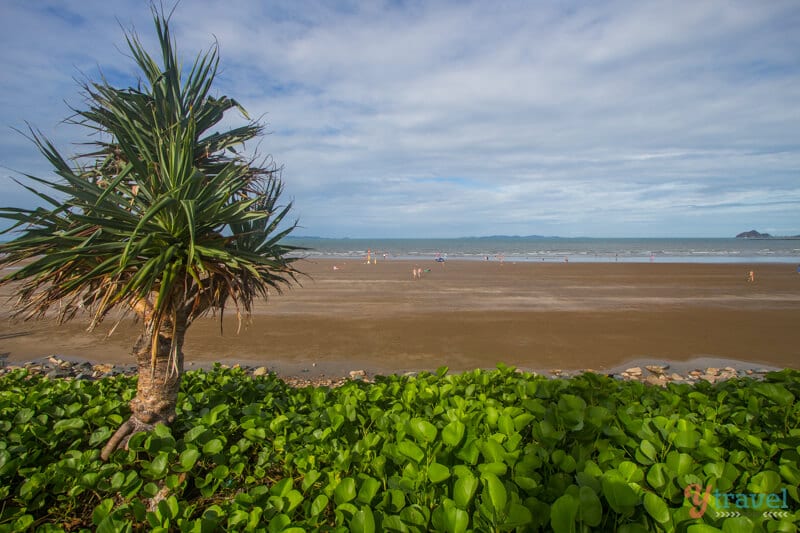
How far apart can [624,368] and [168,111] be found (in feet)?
31.6

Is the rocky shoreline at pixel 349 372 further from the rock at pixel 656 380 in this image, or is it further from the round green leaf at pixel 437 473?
the round green leaf at pixel 437 473

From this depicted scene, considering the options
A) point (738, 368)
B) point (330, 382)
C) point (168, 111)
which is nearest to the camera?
point (168, 111)

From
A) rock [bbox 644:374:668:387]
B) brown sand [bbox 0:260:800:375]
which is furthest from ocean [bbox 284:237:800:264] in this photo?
rock [bbox 644:374:668:387]

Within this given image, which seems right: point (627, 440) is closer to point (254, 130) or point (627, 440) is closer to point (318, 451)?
point (318, 451)

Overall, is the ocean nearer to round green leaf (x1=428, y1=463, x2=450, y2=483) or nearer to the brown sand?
the brown sand

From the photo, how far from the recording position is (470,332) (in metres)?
12.4

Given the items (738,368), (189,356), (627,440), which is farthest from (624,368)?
(189,356)

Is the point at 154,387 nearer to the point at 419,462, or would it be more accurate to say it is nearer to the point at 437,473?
the point at 419,462

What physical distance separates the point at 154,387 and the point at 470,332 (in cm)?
1003

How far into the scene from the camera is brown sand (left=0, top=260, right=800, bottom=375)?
10.1 m

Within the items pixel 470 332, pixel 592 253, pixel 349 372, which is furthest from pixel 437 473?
pixel 592 253

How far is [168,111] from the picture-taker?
349 centimetres

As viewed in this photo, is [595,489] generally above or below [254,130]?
below

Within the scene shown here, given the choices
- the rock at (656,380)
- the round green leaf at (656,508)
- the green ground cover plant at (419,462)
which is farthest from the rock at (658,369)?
the round green leaf at (656,508)
